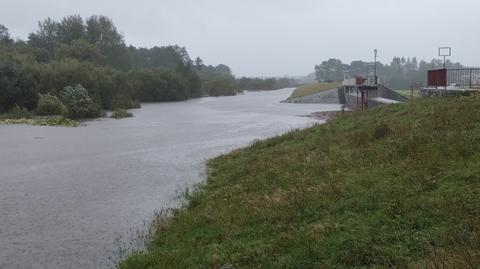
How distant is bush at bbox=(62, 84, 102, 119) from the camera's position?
6581cm

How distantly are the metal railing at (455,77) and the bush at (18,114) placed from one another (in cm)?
5200

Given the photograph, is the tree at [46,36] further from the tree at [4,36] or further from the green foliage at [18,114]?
the green foliage at [18,114]

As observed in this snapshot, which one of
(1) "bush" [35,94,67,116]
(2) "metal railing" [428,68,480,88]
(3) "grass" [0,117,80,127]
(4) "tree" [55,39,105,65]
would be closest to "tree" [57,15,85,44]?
(4) "tree" [55,39,105,65]

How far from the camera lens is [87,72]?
83500mm

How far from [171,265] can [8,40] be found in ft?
451

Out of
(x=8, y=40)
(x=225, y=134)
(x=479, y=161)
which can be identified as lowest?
(x=225, y=134)

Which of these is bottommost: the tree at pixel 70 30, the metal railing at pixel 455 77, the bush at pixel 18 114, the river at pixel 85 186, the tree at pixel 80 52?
the river at pixel 85 186

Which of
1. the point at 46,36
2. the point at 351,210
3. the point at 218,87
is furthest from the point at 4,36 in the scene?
the point at 351,210

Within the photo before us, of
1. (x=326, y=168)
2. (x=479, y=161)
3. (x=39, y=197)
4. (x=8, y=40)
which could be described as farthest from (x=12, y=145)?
(x=8, y=40)

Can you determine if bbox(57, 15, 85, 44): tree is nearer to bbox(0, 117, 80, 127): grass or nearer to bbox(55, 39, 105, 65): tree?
bbox(55, 39, 105, 65): tree

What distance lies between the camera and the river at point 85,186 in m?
12.8

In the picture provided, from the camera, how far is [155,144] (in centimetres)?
3656

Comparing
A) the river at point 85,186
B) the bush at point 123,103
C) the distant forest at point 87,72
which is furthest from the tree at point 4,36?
the river at point 85,186

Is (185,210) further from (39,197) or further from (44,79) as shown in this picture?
(44,79)
